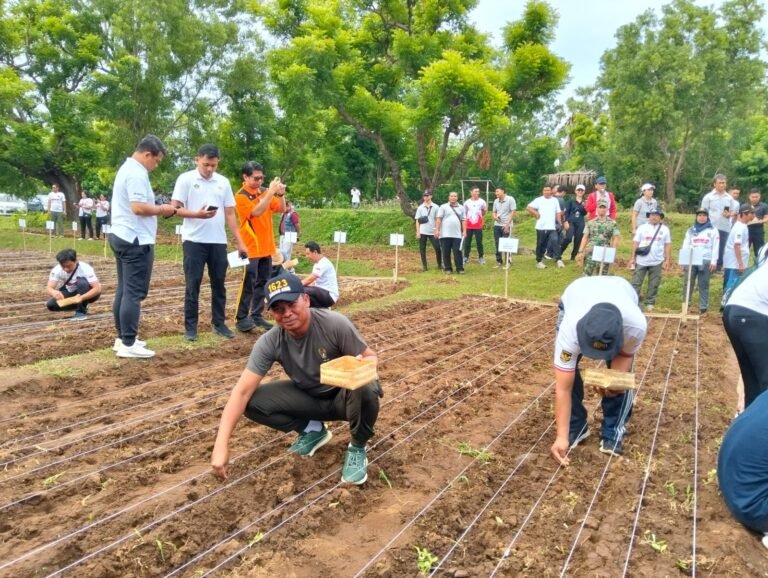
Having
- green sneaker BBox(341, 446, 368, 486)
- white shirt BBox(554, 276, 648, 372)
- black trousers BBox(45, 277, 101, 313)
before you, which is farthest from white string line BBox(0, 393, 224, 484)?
black trousers BBox(45, 277, 101, 313)

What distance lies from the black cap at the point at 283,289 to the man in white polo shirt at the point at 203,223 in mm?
2637

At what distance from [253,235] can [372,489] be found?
11.6 feet

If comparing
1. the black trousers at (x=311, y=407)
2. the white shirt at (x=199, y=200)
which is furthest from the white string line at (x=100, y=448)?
the white shirt at (x=199, y=200)

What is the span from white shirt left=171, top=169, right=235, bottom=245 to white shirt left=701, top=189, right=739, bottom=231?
7.63m

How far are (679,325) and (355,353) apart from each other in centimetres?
611

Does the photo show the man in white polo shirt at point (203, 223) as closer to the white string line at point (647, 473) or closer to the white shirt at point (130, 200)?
the white shirt at point (130, 200)

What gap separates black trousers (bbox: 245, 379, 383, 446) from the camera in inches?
114

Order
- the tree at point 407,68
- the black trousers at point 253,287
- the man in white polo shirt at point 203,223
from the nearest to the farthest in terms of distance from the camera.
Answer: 1. the man in white polo shirt at point 203,223
2. the black trousers at point 253,287
3. the tree at point 407,68

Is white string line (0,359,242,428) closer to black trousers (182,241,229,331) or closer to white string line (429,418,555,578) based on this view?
black trousers (182,241,229,331)

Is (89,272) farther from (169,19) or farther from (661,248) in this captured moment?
(169,19)

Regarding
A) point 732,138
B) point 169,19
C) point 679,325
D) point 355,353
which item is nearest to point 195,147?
point 169,19

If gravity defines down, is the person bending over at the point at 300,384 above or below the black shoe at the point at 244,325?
above

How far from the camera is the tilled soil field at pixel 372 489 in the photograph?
2377mm

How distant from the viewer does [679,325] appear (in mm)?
7457
